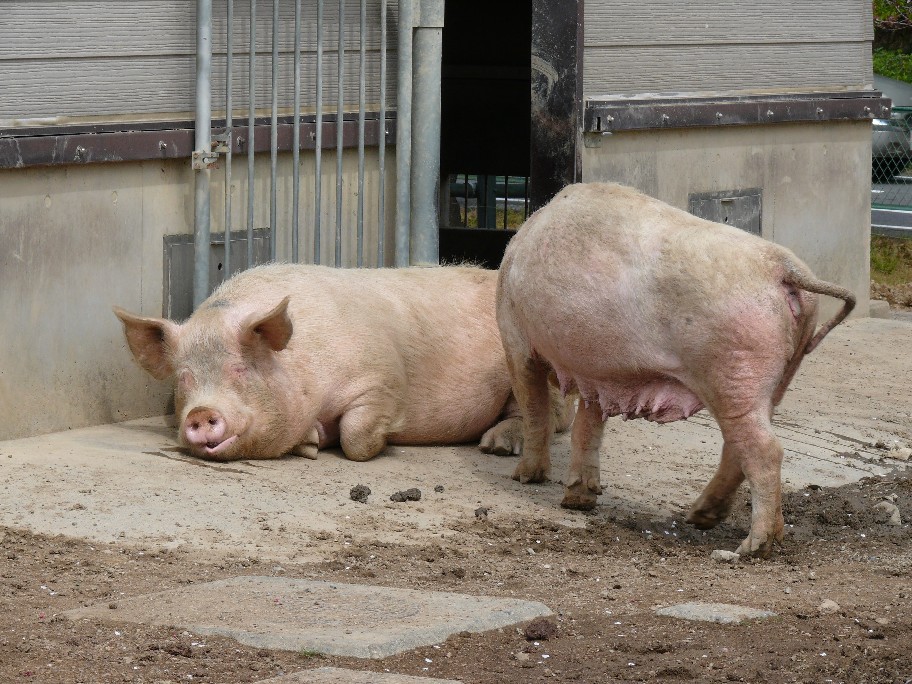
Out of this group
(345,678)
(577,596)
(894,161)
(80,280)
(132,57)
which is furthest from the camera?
(894,161)

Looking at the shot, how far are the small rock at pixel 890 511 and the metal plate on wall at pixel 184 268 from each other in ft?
9.99

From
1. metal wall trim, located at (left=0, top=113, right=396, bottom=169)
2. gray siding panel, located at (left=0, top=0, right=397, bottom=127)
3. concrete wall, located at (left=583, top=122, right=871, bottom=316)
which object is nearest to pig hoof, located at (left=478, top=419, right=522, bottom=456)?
metal wall trim, located at (left=0, top=113, right=396, bottom=169)

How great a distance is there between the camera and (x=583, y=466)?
5.95m

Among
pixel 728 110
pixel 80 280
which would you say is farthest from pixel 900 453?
pixel 80 280

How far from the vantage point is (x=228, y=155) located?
7.03 meters

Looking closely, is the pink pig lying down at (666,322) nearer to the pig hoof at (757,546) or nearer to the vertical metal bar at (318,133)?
the pig hoof at (757,546)

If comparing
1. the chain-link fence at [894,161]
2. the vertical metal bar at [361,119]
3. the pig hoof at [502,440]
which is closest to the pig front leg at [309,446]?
the pig hoof at [502,440]

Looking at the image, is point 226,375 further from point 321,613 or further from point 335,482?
point 321,613

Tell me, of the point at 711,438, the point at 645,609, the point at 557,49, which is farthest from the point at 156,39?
the point at 645,609

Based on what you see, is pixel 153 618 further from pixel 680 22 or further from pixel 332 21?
pixel 680 22

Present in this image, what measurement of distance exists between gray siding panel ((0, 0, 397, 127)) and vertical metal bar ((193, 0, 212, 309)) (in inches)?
3.9

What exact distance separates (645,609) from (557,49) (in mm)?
4444

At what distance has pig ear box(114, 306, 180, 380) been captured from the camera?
6.19 metres

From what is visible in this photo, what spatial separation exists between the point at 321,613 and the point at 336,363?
2.37m
